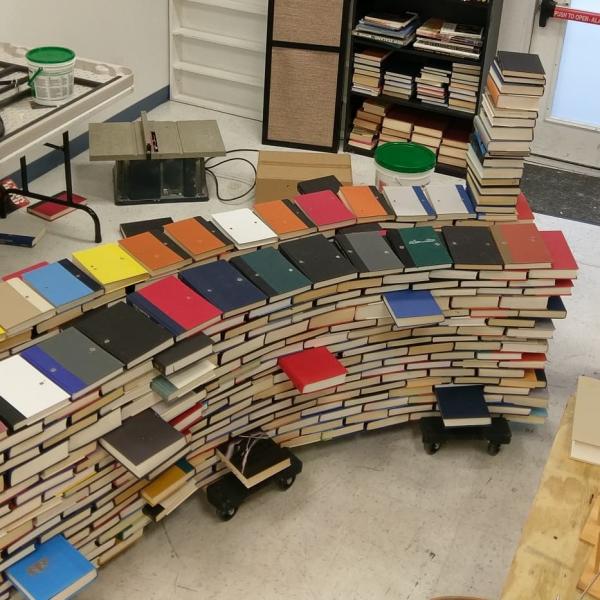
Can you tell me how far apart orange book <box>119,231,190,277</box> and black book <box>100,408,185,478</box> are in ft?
1.79

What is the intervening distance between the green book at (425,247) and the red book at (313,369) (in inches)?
19.0

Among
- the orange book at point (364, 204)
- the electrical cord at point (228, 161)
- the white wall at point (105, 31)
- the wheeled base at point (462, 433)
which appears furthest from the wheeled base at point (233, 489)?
the white wall at point (105, 31)

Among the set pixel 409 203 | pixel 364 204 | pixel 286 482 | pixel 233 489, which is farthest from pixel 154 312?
pixel 409 203

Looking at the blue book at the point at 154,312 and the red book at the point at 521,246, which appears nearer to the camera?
the blue book at the point at 154,312

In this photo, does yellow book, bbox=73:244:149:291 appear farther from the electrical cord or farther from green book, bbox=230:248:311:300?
the electrical cord

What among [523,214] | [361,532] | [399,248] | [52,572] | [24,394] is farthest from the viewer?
[523,214]

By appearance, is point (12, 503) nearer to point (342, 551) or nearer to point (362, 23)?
point (342, 551)

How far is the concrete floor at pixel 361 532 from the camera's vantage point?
10.9 ft

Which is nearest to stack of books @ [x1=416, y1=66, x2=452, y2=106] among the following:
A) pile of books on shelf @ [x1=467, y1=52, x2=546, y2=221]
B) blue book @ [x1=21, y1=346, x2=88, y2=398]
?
pile of books on shelf @ [x1=467, y1=52, x2=546, y2=221]

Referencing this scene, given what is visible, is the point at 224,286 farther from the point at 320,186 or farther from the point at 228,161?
the point at 228,161

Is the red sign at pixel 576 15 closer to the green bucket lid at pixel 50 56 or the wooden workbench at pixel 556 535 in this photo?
the green bucket lid at pixel 50 56

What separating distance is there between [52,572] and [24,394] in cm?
59

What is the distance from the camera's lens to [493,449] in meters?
3.92

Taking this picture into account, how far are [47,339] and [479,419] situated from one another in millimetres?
1759
